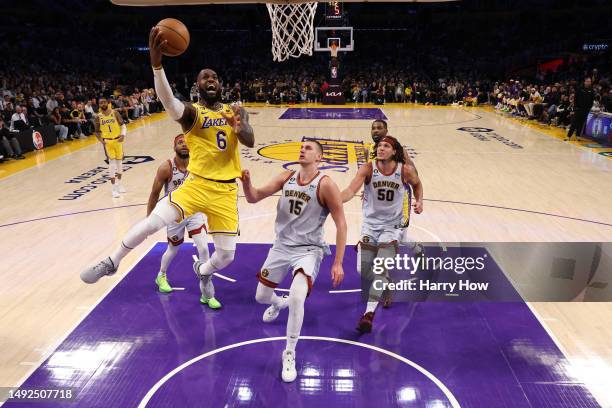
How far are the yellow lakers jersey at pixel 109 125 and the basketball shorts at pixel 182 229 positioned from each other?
4.61m

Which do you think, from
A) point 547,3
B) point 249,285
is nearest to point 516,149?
point 249,285

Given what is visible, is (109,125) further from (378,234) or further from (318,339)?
(318,339)

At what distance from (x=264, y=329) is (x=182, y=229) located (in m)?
1.38

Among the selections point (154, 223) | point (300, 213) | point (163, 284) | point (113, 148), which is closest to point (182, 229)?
point (163, 284)

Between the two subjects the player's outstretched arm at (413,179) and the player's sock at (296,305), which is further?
the player's outstretched arm at (413,179)

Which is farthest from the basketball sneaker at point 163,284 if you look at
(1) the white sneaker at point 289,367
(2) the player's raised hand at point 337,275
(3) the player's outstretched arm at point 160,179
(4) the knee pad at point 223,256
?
(2) the player's raised hand at point 337,275

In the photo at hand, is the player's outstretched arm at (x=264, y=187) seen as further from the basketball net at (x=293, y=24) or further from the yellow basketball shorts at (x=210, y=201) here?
the basketball net at (x=293, y=24)

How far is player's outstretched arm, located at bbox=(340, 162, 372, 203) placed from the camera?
4.62m

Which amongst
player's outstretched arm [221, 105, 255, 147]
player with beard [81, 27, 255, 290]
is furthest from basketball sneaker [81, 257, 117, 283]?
player's outstretched arm [221, 105, 255, 147]

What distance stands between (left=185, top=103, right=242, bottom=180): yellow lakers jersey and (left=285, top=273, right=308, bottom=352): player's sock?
127 centimetres

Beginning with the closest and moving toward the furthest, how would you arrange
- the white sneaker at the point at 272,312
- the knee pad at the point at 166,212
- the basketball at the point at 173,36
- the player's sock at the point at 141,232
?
1. the basketball at the point at 173,36
2. the player's sock at the point at 141,232
3. the knee pad at the point at 166,212
4. the white sneaker at the point at 272,312

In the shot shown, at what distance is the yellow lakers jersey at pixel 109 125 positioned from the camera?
9305 millimetres

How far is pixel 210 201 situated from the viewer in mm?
4766

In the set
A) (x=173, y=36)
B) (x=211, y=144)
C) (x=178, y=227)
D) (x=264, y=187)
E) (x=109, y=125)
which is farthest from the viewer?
(x=109, y=125)
